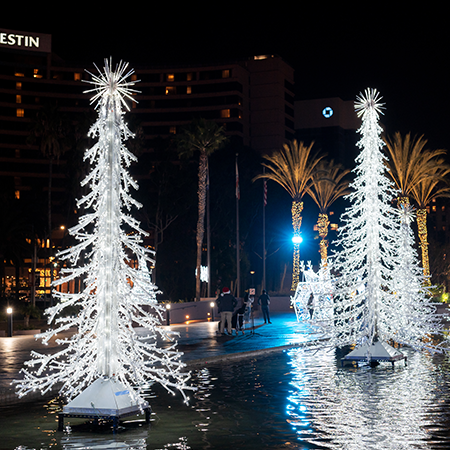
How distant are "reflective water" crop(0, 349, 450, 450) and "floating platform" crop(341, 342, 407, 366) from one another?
118cm

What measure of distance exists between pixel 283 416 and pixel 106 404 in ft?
9.19

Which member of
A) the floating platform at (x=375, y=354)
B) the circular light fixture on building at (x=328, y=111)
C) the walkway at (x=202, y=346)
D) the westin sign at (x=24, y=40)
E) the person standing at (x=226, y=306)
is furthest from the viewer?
the circular light fixture on building at (x=328, y=111)

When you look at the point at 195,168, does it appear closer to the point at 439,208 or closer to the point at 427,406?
the point at 427,406

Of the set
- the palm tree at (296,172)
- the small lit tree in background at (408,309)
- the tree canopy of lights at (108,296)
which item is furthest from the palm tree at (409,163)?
the tree canopy of lights at (108,296)

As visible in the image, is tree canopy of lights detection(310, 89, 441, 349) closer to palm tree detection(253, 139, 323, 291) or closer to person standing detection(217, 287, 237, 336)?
person standing detection(217, 287, 237, 336)

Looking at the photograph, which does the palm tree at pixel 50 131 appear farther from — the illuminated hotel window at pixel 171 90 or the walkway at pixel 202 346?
the illuminated hotel window at pixel 171 90

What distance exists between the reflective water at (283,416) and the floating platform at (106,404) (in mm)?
255

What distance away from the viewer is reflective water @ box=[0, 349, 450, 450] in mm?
8898

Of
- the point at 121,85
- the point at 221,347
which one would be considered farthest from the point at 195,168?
the point at 121,85

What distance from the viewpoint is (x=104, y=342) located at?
10336mm

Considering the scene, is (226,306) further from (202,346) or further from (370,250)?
(370,250)

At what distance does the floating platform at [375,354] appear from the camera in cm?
1733

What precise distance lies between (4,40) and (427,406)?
402ft

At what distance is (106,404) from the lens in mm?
9891
